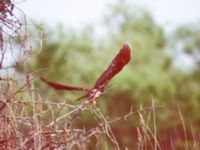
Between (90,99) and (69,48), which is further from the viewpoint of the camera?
(69,48)

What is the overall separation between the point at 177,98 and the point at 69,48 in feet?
14.1

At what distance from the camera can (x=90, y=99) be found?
95.4 inches

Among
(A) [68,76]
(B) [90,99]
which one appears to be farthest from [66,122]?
(A) [68,76]

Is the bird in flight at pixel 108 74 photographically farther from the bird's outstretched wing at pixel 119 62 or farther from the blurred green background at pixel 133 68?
the blurred green background at pixel 133 68

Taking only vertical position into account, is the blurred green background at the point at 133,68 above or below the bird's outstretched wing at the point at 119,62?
above

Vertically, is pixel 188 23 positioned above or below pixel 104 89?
above

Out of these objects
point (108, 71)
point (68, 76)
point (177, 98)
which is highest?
point (68, 76)

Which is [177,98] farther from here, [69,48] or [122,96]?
[69,48]

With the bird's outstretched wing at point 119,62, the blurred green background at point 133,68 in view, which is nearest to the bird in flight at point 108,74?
the bird's outstretched wing at point 119,62

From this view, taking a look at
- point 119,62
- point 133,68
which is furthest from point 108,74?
point 133,68

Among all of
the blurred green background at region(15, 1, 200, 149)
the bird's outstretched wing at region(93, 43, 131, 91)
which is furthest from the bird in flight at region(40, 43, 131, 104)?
the blurred green background at region(15, 1, 200, 149)

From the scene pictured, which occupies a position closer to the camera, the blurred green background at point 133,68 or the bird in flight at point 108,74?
the bird in flight at point 108,74

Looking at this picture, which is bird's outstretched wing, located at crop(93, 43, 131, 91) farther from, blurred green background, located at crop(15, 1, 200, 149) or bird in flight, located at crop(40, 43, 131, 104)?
blurred green background, located at crop(15, 1, 200, 149)

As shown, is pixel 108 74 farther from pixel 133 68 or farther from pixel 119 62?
pixel 133 68
